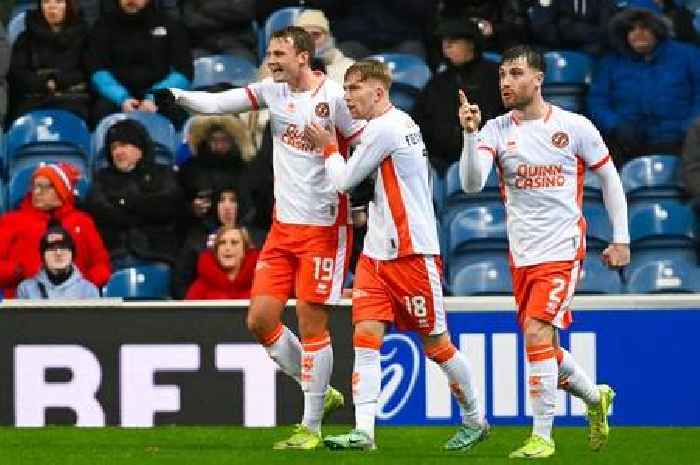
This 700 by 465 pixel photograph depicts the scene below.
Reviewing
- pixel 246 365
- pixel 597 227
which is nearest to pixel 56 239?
pixel 246 365

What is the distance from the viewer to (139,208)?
1488 centimetres

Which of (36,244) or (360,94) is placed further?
(36,244)

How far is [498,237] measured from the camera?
49.5 ft

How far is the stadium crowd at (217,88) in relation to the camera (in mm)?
14414

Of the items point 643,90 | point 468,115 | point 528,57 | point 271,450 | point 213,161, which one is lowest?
point 271,450

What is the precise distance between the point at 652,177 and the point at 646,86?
0.68 meters

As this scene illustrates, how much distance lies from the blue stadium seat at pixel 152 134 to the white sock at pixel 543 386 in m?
5.91

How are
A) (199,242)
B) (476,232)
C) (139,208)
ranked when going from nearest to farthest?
(199,242)
(139,208)
(476,232)

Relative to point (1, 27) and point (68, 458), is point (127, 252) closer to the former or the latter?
point (1, 27)

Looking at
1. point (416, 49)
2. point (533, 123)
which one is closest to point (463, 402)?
point (533, 123)

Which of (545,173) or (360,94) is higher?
(360,94)

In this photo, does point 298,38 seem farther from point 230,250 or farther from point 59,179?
point 59,179

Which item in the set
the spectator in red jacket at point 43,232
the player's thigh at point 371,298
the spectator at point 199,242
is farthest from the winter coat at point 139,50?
the player's thigh at point 371,298

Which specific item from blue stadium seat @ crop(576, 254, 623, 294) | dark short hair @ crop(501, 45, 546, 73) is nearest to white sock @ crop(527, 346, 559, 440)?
dark short hair @ crop(501, 45, 546, 73)
